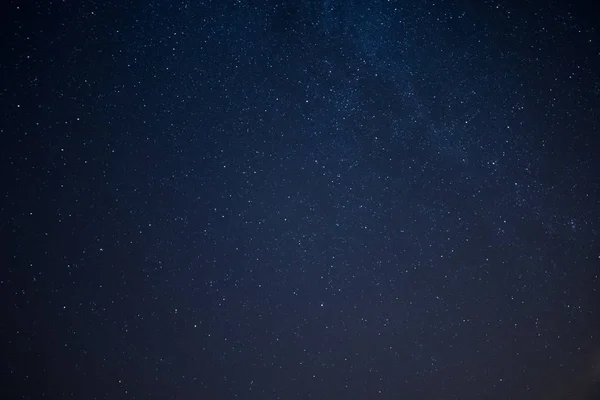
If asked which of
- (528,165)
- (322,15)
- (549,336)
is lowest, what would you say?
(549,336)

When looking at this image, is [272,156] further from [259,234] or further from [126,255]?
[126,255]

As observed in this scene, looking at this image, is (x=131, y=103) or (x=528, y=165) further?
(x=528, y=165)

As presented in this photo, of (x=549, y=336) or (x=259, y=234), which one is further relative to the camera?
(x=549, y=336)

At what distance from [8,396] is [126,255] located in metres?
0.46

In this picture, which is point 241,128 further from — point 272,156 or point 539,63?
point 539,63

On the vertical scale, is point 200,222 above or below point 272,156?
below

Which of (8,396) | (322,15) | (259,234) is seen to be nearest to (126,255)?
(259,234)

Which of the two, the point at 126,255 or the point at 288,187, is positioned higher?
the point at 288,187

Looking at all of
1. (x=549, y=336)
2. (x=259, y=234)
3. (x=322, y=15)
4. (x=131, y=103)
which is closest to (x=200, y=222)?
(x=259, y=234)

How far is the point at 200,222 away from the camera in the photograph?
0.96 m

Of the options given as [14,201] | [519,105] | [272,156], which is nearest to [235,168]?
[272,156]

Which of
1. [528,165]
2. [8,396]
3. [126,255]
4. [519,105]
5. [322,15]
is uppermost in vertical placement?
[322,15]

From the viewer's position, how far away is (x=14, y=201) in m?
0.92

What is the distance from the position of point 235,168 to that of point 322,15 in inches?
15.6
